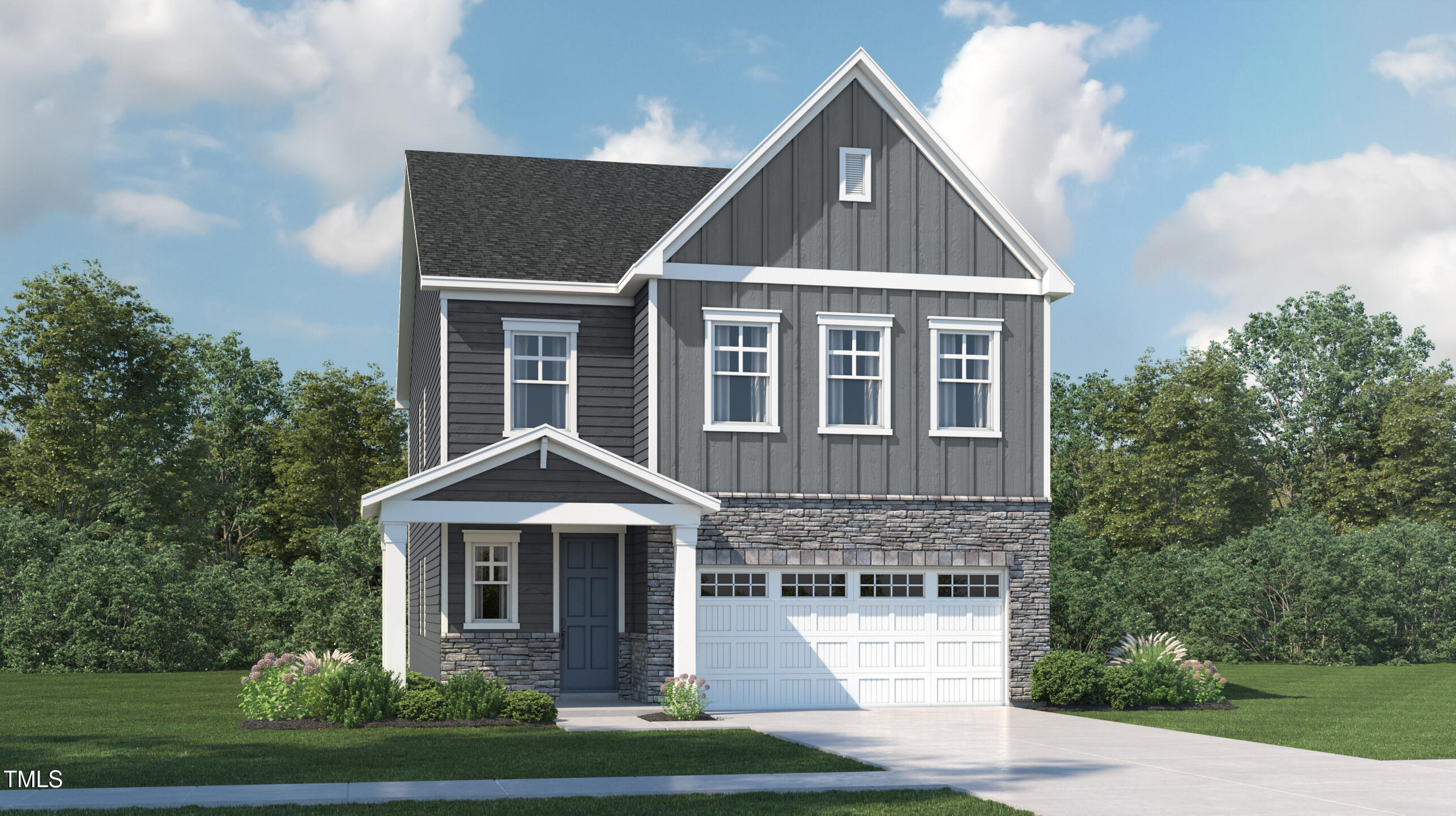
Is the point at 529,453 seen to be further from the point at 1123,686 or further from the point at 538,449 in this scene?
the point at 1123,686

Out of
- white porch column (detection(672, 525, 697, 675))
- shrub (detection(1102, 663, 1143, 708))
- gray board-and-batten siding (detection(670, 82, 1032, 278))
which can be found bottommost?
shrub (detection(1102, 663, 1143, 708))

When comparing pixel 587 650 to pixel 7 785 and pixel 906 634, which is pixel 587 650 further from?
pixel 7 785

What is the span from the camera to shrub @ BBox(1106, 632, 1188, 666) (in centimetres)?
2084

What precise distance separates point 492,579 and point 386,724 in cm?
373

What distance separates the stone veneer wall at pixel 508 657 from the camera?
19.6m

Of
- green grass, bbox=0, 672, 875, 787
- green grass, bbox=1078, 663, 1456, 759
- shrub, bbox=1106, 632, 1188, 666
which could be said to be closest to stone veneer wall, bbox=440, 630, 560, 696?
green grass, bbox=0, 672, 875, 787

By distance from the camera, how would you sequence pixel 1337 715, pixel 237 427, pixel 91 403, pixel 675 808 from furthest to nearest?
1. pixel 237 427
2. pixel 91 403
3. pixel 1337 715
4. pixel 675 808

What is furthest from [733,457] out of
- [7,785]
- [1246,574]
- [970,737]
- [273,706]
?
[1246,574]

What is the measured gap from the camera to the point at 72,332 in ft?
143

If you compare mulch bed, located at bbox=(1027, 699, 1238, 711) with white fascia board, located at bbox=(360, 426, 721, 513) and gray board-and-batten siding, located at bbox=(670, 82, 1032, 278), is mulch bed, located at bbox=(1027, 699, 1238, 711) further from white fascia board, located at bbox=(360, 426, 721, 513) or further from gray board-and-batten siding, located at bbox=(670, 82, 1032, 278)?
gray board-and-batten siding, located at bbox=(670, 82, 1032, 278)

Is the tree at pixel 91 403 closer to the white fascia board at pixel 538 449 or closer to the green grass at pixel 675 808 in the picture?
the white fascia board at pixel 538 449

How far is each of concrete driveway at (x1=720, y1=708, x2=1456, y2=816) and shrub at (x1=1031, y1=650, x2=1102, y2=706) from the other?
5.93 feet

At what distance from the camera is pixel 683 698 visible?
59.3 ft

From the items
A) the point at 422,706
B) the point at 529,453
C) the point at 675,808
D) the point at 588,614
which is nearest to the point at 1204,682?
A: the point at 588,614
